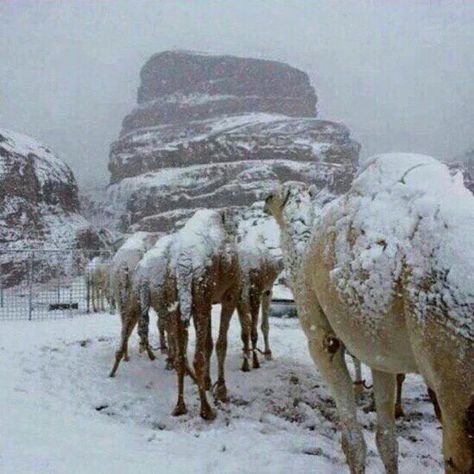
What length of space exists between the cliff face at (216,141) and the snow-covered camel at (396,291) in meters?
60.4

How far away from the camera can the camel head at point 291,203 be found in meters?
4.79

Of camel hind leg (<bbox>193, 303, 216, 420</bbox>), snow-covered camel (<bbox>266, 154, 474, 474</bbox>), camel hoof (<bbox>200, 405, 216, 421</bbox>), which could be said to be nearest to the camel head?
snow-covered camel (<bbox>266, 154, 474, 474</bbox>)

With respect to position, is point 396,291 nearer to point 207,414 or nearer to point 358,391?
point 207,414

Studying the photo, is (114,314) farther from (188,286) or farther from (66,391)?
(188,286)

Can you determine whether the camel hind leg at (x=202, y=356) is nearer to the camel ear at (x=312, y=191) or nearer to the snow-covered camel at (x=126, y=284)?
the camel ear at (x=312, y=191)

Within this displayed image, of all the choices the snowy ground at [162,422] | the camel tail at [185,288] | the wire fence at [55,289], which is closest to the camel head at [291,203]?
the camel tail at [185,288]

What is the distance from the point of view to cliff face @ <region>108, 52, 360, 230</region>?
74500mm

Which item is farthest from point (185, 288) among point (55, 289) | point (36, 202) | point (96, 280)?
point (36, 202)

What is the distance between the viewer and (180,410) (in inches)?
236

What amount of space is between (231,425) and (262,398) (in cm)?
120

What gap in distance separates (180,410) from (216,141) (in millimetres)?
77093

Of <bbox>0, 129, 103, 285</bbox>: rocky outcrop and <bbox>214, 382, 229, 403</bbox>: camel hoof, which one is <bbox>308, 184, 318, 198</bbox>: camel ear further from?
<bbox>0, 129, 103, 285</bbox>: rocky outcrop

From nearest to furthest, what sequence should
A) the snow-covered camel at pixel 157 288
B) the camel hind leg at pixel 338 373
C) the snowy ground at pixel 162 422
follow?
the camel hind leg at pixel 338 373, the snowy ground at pixel 162 422, the snow-covered camel at pixel 157 288

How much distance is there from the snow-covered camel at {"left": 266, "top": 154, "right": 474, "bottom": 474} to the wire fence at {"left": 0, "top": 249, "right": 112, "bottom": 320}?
13.8m
